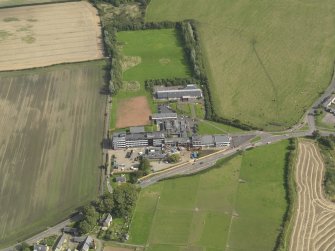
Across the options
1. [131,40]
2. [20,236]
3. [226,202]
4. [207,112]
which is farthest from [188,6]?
[20,236]

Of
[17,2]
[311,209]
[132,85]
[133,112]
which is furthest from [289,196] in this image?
[17,2]

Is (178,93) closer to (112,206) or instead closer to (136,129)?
(136,129)

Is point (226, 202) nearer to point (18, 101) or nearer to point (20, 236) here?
point (20, 236)

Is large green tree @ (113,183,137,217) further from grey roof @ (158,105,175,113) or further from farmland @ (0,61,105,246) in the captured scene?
grey roof @ (158,105,175,113)

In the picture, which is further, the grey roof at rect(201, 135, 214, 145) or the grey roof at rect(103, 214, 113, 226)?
the grey roof at rect(201, 135, 214, 145)

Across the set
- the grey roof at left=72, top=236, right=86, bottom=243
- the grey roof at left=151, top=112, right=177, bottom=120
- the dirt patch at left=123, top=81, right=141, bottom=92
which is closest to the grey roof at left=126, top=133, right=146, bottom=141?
the grey roof at left=151, top=112, right=177, bottom=120

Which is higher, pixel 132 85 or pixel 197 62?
pixel 197 62
